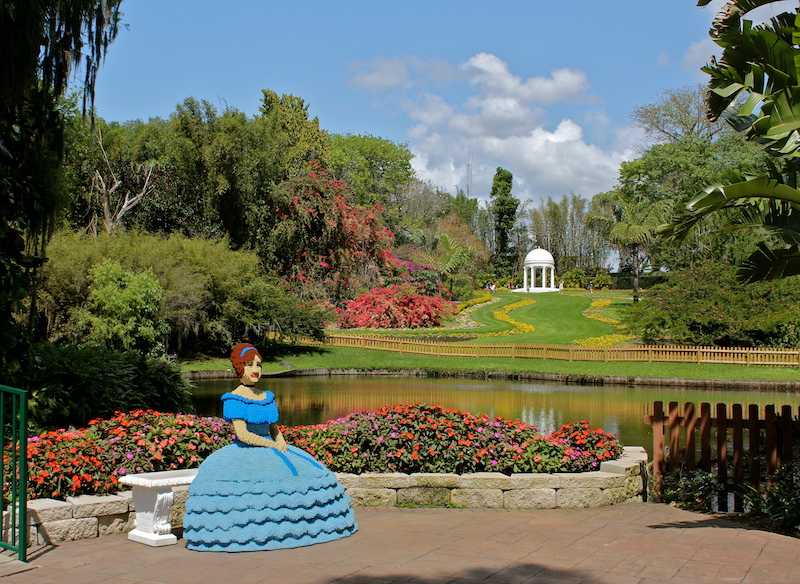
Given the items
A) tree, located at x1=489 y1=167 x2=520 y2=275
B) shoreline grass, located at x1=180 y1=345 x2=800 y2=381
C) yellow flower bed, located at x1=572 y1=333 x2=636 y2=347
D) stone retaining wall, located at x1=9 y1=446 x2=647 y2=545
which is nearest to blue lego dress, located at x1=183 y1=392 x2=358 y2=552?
stone retaining wall, located at x1=9 y1=446 x2=647 y2=545

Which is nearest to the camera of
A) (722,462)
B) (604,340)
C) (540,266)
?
(722,462)

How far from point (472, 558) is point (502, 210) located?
87265 millimetres

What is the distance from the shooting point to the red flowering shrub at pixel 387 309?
4472cm

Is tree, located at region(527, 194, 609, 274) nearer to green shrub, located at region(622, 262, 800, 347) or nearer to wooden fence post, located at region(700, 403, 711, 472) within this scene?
green shrub, located at region(622, 262, 800, 347)

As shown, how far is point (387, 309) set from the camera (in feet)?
147

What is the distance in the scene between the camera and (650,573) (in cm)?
549

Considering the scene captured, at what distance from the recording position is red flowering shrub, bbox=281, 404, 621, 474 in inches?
333

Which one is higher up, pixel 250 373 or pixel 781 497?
pixel 250 373

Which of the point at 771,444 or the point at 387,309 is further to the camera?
the point at 387,309

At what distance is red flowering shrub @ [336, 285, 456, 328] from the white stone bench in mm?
37574

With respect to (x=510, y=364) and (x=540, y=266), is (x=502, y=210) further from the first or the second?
(x=510, y=364)

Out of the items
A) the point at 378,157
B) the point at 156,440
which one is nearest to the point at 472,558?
the point at 156,440

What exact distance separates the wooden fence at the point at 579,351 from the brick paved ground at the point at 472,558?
2694cm

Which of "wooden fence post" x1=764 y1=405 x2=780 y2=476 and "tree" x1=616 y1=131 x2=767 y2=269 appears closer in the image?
"wooden fence post" x1=764 y1=405 x2=780 y2=476
